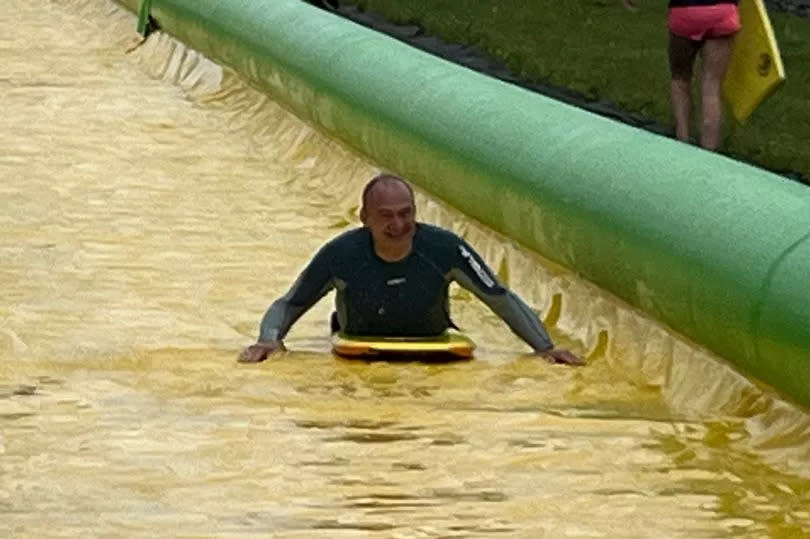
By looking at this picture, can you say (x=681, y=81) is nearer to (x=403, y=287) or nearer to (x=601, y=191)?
(x=601, y=191)

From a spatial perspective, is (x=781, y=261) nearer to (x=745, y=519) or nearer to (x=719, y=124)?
(x=745, y=519)

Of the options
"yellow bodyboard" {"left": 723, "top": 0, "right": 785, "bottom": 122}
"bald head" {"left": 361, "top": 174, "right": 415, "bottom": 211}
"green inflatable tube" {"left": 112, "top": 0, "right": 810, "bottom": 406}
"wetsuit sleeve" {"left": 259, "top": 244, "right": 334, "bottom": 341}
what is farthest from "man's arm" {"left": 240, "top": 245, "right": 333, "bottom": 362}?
"yellow bodyboard" {"left": 723, "top": 0, "right": 785, "bottom": 122}

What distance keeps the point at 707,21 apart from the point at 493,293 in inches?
149

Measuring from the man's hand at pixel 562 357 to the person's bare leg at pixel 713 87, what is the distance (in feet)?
11.9

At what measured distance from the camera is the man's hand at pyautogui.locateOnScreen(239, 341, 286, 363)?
734cm

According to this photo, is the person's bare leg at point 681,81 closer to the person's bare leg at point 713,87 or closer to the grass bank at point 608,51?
the person's bare leg at point 713,87

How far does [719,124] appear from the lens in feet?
35.8

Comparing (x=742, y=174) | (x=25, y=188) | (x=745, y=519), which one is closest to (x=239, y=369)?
(x=742, y=174)

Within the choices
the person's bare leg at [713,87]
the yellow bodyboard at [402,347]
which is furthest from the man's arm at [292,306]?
the person's bare leg at [713,87]

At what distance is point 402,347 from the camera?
23.9ft

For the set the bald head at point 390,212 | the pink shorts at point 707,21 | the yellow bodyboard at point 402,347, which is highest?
the pink shorts at point 707,21

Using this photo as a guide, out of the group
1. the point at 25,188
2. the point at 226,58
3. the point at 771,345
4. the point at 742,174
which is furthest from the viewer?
the point at 226,58

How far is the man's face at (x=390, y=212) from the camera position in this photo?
23.6ft

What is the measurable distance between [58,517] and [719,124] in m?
5.81
